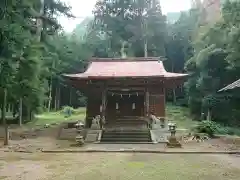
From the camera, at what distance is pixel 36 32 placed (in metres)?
24.9

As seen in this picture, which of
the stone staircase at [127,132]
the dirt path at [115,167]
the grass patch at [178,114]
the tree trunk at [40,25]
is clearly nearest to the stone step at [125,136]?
the stone staircase at [127,132]

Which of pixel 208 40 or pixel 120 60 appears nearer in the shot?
pixel 120 60

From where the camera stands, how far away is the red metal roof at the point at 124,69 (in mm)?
17250

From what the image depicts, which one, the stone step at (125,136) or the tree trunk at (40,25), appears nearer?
the stone step at (125,136)

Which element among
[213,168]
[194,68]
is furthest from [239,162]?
[194,68]

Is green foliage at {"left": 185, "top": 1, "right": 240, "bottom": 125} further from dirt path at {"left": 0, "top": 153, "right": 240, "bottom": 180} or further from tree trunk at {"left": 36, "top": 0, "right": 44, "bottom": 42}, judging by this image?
dirt path at {"left": 0, "top": 153, "right": 240, "bottom": 180}

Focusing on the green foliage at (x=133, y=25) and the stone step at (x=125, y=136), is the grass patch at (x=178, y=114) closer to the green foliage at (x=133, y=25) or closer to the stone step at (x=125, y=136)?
the green foliage at (x=133, y=25)

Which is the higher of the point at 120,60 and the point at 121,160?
the point at 120,60

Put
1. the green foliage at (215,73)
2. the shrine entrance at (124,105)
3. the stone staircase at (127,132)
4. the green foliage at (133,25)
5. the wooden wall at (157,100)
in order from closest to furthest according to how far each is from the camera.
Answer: the stone staircase at (127,132) → the wooden wall at (157,100) → the shrine entrance at (124,105) → the green foliage at (215,73) → the green foliage at (133,25)

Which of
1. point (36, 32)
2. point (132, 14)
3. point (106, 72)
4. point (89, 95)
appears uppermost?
point (132, 14)

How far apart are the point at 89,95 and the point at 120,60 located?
4489 mm

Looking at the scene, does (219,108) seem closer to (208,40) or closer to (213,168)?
(208,40)

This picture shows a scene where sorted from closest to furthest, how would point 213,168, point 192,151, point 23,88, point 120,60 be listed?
point 213,168 < point 192,151 < point 23,88 < point 120,60

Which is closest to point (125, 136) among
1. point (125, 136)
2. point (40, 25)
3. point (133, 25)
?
point (125, 136)
